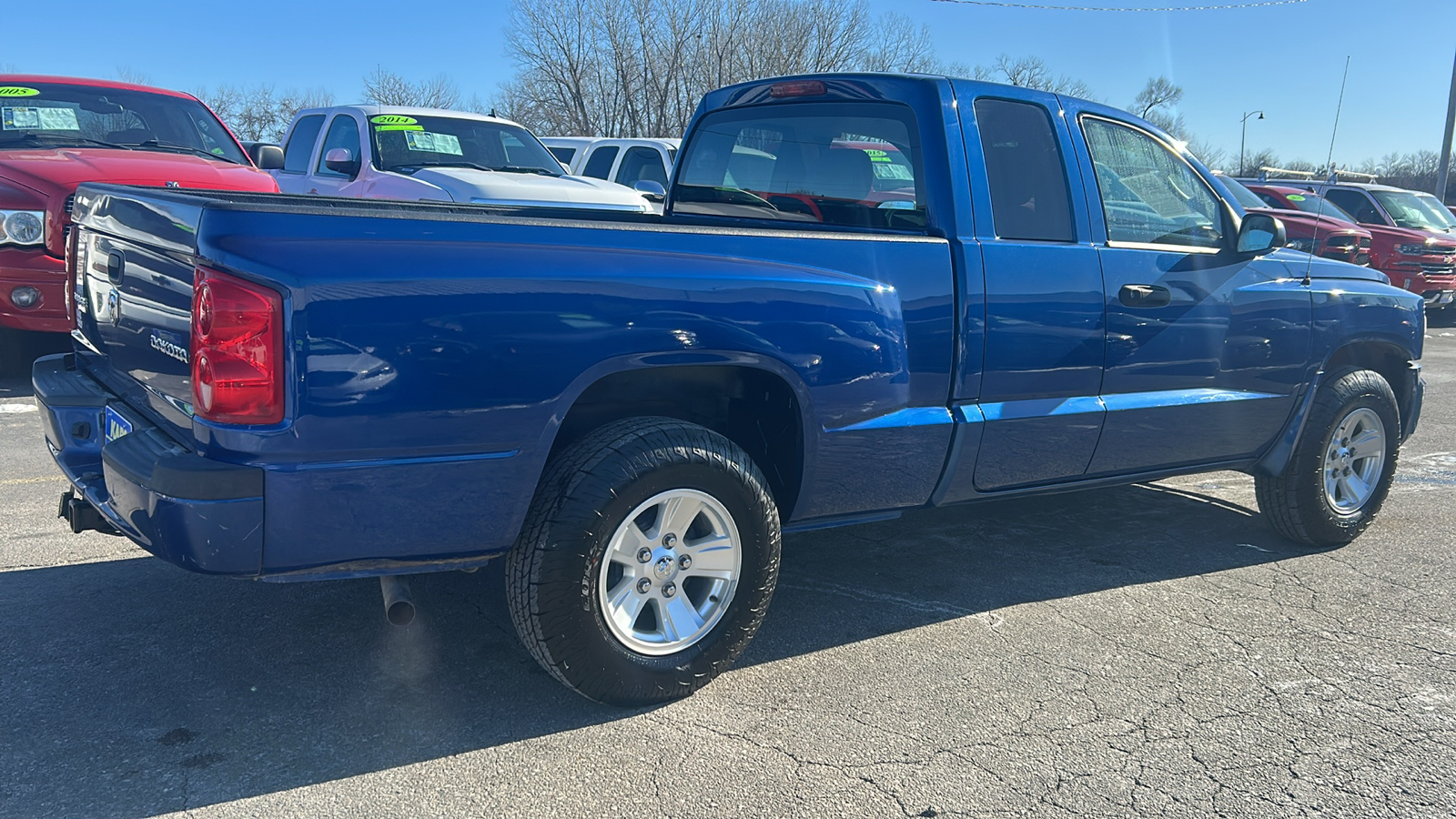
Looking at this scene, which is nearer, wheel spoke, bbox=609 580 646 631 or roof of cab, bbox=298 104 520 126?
wheel spoke, bbox=609 580 646 631

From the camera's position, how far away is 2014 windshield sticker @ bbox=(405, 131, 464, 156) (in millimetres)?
9602

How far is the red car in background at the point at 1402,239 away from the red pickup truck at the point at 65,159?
531 inches

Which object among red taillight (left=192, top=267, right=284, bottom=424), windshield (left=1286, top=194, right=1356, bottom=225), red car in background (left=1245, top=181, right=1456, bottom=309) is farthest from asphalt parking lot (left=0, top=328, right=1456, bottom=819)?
red car in background (left=1245, top=181, right=1456, bottom=309)

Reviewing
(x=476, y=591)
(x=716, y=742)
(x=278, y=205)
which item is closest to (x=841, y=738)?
(x=716, y=742)

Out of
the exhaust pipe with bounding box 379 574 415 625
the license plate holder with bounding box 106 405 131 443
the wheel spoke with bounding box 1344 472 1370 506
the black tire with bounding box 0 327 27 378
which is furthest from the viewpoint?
the black tire with bounding box 0 327 27 378

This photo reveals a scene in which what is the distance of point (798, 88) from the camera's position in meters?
4.41

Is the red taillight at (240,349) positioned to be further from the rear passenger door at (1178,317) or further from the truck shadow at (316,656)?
the rear passenger door at (1178,317)

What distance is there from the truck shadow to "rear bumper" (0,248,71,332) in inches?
135

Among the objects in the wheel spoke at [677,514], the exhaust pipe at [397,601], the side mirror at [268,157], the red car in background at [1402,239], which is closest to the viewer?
the exhaust pipe at [397,601]

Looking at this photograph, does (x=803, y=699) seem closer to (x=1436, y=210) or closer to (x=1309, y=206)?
(x=1309, y=206)

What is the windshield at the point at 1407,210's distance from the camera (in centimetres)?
1631

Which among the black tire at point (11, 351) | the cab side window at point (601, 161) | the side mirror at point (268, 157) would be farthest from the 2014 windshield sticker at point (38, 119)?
the cab side window at point (601, 161)

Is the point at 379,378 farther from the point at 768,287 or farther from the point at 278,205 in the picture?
the point at 768,287

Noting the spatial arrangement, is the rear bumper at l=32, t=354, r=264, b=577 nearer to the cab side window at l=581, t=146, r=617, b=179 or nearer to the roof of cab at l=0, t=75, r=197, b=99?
the roof of cab at l=0, t=75, r=197, b=99
